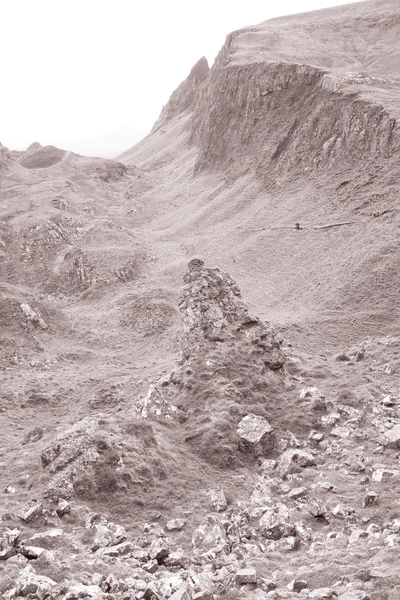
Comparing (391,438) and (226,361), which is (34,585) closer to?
(391,438)

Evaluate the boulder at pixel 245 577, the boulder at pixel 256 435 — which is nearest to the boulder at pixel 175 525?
the boulder at pixel 245 577

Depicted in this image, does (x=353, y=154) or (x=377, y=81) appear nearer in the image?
(x=353, y=154)

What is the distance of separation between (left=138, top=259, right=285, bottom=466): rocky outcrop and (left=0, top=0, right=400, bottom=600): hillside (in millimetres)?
78

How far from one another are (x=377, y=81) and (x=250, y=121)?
1445 cm

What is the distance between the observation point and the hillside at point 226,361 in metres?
11.9

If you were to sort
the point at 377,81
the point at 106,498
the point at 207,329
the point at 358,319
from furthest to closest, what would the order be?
1. the point at 377,81
2. the point at 358,319
3. the point at 207,329
4. the point at 106,498

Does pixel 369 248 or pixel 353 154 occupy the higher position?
pixel 353 154

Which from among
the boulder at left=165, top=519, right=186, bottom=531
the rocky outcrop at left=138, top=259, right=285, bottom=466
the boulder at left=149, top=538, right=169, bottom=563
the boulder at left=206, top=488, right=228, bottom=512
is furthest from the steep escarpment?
the boulder at left=149, top=538, right=169, bottom=563

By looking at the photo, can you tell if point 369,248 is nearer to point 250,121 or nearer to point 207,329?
point 207,329

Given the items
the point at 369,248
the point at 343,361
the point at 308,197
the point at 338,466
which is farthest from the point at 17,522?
the point at 308,197

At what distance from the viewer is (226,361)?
2077 centimetres

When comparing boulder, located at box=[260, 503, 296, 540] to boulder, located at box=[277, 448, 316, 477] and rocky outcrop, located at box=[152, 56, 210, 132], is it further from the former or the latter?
rocky outcrop, located at box=[152, 56, 210, 132]

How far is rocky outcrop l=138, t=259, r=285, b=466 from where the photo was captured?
1747cm

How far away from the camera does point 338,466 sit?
15.8 meters
